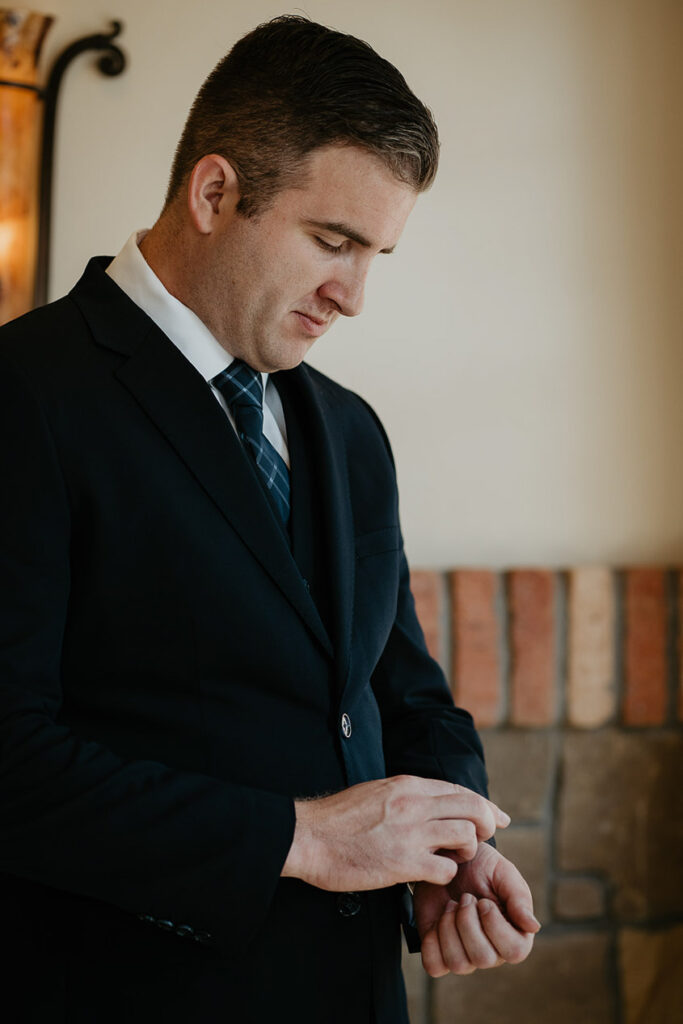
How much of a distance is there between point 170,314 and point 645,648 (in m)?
1.22

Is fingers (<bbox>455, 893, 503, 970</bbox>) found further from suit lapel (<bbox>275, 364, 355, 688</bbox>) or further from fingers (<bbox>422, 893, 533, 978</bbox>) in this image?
suit lapel (<bbox>275, 364, 355, 688</bbox>)

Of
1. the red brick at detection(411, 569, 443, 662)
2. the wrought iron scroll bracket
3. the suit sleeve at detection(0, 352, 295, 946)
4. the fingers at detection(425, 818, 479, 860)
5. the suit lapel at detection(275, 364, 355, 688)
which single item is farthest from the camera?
the red brick at detection(411, 569, 443, 662)

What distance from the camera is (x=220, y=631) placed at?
984 mm

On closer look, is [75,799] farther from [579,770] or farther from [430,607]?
[579,770]

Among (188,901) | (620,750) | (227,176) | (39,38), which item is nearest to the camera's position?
(188,901)

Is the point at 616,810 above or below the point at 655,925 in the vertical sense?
above

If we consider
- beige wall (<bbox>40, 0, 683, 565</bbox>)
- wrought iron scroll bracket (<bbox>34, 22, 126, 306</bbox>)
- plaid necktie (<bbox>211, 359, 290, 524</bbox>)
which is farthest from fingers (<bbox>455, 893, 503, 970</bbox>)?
wrought iron scroll bracket (<bbox>34, 22, 126, 306</bbox>)

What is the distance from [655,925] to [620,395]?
1.02 meters

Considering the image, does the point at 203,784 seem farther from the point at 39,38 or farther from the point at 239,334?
the point at 39,38

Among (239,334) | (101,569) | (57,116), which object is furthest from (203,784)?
(57,116)

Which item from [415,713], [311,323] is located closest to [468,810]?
[415,713]

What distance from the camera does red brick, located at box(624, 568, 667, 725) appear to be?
1913 millimetres

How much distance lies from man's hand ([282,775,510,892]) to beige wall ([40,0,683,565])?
967mm

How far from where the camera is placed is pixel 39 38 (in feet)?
5.61
